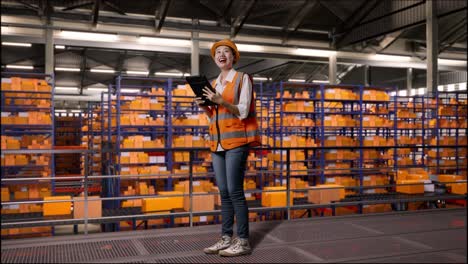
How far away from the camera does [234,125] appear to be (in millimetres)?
3020

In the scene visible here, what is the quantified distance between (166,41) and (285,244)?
1162cm

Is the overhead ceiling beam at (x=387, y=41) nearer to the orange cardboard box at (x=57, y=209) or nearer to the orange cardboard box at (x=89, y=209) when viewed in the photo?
the orange cardboard box at (x=89, y=209)

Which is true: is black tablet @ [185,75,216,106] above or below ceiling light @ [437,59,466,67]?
below

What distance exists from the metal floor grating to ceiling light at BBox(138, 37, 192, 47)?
10.7m

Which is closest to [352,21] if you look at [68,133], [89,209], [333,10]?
[333,10]

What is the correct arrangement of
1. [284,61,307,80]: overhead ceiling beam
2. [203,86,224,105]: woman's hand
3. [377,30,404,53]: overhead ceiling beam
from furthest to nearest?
[284,61,307,80]: overhead ceiling beam, [377,30,404,53]: overhead ceiling beam, [203,86,224,105]: woman's hand

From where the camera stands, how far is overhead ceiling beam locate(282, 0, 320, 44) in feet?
46.6

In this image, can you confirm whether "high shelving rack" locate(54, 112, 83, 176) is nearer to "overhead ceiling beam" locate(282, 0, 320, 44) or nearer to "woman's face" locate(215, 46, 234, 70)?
"overhead ceiling beam" locate(282, 0, 320, 44)

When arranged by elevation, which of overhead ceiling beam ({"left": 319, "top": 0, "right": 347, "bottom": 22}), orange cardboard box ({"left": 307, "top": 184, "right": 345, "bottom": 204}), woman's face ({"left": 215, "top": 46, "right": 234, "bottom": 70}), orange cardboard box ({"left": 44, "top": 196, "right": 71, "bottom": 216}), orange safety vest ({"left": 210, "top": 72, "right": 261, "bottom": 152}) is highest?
overhead ceiling beam ({"left": 319, "top": 0, "right": 347, "bottom": 22})

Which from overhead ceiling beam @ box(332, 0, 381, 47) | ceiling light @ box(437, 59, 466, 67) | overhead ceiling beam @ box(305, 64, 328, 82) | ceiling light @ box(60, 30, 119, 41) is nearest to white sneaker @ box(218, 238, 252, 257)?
ceiling light @ box(60, 30, 119, 41)

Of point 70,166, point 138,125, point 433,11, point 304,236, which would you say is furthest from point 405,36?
point 304,236

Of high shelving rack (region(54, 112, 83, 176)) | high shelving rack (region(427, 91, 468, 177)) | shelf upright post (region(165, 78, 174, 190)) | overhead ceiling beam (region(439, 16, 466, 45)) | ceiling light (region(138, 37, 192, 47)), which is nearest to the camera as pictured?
shelf upright post (region(165, 78, 174, 190))

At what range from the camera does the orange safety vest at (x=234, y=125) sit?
3.02m

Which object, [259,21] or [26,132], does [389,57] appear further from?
[26,132]
